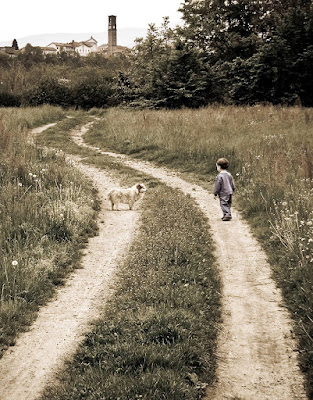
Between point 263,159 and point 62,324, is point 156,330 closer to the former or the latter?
point 62,324

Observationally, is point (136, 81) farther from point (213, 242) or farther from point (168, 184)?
point (213, 242)

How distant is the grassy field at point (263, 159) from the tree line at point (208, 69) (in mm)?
7710

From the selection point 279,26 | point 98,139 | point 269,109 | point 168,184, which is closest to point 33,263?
point 168,184

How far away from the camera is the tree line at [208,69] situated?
93.4 ft

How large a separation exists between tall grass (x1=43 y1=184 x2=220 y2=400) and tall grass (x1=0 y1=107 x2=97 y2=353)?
1.08 meters

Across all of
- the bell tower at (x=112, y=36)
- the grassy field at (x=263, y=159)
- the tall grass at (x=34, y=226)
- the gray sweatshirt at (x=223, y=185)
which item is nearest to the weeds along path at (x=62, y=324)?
the tall grass at (x=34, y=226)

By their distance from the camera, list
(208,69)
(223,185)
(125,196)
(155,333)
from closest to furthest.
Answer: (155,333) < (223,185) < (125,196) < (208,69)

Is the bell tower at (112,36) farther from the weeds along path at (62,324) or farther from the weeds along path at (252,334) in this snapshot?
the weeds along path at (252,334)

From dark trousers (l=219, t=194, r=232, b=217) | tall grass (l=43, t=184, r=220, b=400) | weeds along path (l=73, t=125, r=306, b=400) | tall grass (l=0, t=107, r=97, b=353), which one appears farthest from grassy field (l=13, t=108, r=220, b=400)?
dark trousers (l=219, t=194, r=232, b=217)

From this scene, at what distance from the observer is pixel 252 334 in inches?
203

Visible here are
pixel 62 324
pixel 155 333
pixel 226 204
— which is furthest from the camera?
pixel 226 204

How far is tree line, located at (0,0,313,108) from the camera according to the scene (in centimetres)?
2847

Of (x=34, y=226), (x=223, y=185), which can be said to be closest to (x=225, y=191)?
(x=223, y=185)

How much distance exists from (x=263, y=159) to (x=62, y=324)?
8865mm
